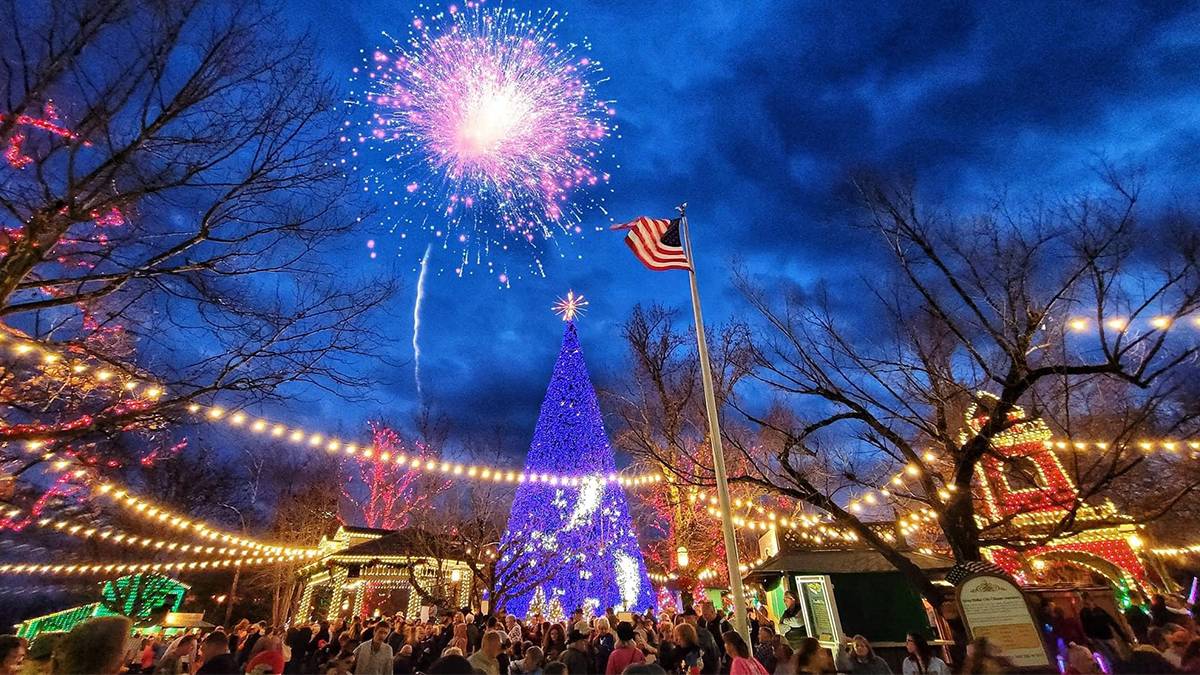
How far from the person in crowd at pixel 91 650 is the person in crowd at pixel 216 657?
185cm

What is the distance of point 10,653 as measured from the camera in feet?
14.8

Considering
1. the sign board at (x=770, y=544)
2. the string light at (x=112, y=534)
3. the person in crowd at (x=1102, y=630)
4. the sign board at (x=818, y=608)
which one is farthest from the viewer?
the sign board at (x=770, y=544)

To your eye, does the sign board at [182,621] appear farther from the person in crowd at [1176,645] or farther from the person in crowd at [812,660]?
the person in crowd at [1176,645]

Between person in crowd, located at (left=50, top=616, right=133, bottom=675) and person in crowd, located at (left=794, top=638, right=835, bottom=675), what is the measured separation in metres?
6.39

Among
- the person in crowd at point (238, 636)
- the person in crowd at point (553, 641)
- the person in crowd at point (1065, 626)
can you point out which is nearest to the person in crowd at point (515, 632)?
the person in crowd at point (553, 641)

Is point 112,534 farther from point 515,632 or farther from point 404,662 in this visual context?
point 515,632

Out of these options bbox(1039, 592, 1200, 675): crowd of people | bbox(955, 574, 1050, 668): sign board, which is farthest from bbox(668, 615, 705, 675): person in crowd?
bbox(1039, 592, 1200, 675): crowd of people

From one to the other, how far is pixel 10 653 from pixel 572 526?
48.7 ft

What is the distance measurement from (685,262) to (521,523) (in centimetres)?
1197

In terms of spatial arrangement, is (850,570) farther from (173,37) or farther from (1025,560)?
(173,37)

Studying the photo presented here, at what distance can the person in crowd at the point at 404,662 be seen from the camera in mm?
10523

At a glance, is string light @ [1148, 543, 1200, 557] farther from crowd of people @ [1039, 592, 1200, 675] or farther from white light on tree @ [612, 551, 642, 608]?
white light on tree @ [612, 551, 642, 608]

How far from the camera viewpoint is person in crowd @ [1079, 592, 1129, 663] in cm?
946

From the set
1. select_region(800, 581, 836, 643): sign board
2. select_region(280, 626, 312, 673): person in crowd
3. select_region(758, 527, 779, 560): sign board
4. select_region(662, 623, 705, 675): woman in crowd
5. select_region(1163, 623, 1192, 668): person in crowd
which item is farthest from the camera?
select_region(758, 527, 779, 560): sign board
